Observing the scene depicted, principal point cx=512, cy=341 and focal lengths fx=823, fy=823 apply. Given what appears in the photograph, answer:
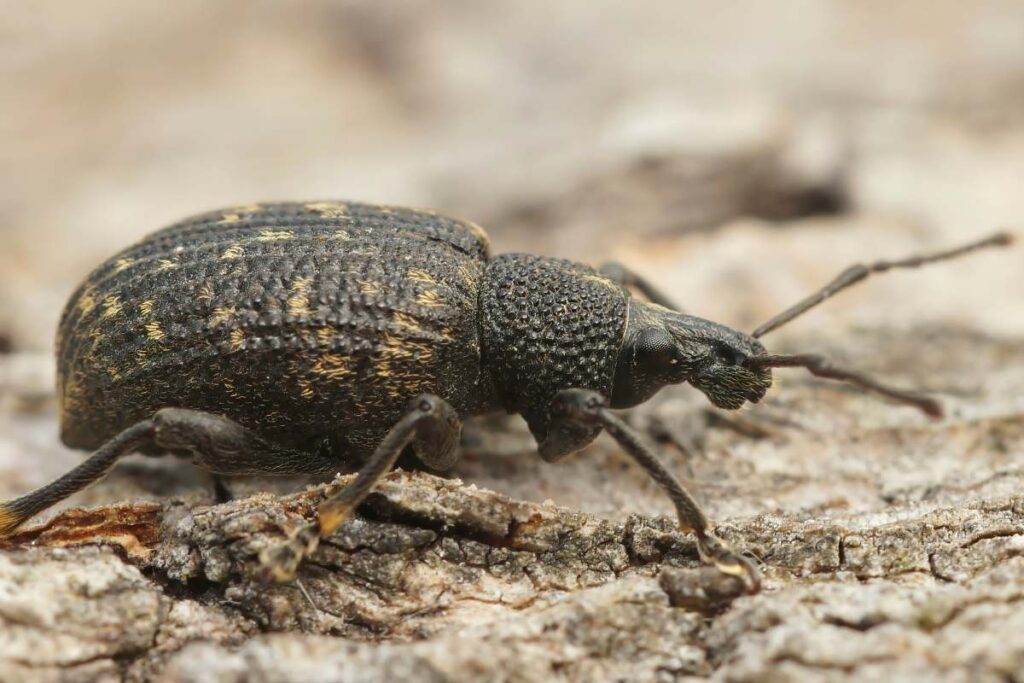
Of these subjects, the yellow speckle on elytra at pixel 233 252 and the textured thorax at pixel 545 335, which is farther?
the textured thorax at pixel 545 335

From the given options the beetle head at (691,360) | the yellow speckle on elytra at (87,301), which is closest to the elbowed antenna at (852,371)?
the beetle head at (691,360)

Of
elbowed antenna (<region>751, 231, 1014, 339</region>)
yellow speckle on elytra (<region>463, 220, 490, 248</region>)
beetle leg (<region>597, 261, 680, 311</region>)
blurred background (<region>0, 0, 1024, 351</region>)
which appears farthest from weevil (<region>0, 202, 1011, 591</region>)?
blurred background (<region>0, 0, 1024, 351</region>)

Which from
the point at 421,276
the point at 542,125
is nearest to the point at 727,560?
the point at 421,276

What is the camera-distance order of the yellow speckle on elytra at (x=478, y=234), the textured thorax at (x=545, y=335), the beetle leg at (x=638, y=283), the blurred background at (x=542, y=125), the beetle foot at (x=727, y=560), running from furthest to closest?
the blurred background at (x=542, y=125) < the beetle leg at (x=638, y=283) < the yellow speckle on elytra at (x=478, y=234) < the textured thorax at (x=545, y=335) < the beetle foot at (x=727, y=560)

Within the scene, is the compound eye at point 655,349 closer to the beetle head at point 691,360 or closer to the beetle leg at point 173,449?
the beetle head at point 691,360

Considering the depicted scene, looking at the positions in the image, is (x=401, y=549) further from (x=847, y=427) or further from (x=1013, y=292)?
(x=1013, y=292)

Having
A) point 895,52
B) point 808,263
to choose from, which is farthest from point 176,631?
point 895,52

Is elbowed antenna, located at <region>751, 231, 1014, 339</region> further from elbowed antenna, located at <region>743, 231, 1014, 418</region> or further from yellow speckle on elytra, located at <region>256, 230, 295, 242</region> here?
yellow speckle on elytra, located at <region>256, 230, 295, 242</region>
